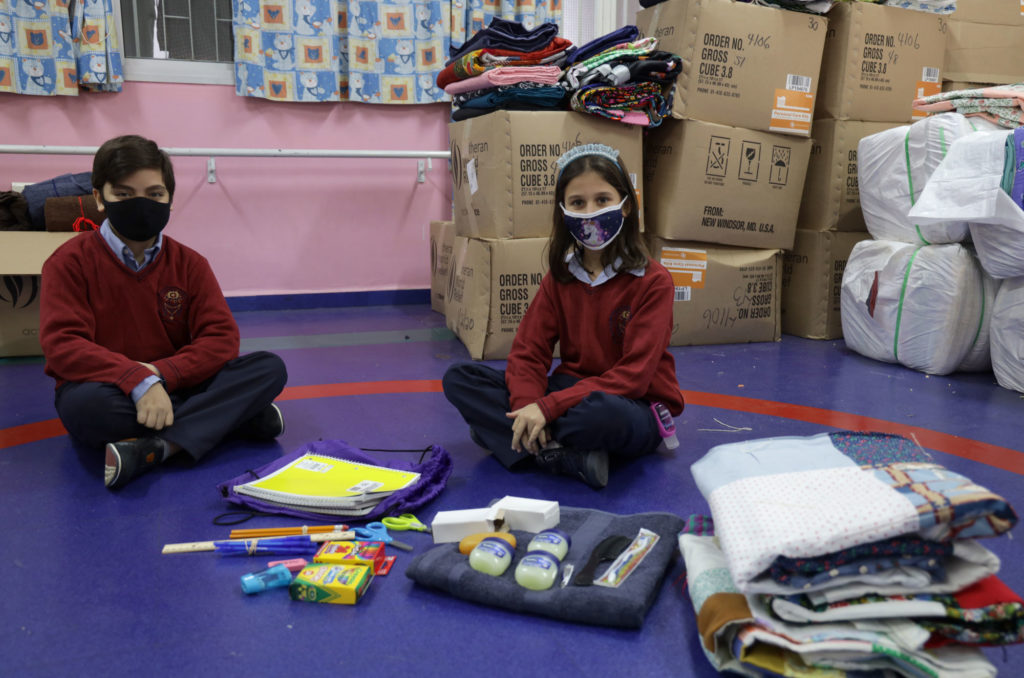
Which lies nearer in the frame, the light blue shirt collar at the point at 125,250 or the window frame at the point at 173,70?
the light blue shirt collar at the point at 125,250

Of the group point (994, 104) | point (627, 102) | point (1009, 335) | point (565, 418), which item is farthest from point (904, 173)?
point (565, 418)

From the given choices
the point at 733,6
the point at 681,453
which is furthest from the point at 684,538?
the point at 733,6

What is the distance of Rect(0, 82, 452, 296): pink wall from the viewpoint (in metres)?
3.49

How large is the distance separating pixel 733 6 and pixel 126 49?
2702mm

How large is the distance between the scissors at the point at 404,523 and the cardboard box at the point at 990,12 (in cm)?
325

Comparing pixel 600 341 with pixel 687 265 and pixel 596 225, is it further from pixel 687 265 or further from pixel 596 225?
pixel 687 265

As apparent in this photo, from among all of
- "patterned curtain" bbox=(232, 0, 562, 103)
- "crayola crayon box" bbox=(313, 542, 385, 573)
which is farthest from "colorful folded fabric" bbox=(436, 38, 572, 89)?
"crayola crayon box" bbox=(313, 542, 385, 573)

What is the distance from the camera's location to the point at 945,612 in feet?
3.03

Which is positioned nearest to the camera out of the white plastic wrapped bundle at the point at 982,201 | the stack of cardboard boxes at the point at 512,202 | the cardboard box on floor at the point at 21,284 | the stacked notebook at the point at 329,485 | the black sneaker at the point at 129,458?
the stacked notebook at the point at 329,485

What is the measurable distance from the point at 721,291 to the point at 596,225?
151cm

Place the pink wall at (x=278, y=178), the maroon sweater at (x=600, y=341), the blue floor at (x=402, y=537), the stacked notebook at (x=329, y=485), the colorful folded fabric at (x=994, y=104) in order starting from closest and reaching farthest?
the blue floor at (x=402, y=537) < the stacked notebook at (x=329, y=485) < the maroon sweater at (x=600, y=341) < the colorful folded fabric at (x=994, y=104) < the pink wall at (x=278, y=178)

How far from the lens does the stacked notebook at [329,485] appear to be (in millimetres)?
1515

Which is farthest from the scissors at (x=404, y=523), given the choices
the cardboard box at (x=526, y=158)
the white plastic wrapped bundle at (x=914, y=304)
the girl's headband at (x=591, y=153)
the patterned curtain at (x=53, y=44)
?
the patterned curtain at (x=53, y=44)

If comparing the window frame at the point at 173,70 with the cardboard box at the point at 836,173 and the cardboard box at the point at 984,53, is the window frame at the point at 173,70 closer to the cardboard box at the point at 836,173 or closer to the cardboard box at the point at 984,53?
the cardboard box at the point at 836,173
